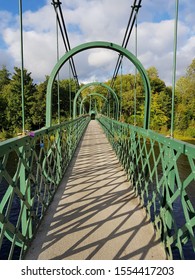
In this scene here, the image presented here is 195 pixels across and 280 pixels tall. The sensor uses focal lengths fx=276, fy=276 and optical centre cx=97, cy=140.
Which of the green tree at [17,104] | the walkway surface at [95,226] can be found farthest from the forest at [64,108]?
the walkway surface at [95,226]

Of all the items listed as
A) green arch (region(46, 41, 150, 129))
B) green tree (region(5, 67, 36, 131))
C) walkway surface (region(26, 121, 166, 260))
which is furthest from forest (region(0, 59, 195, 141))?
walkway surface (region(26, 121, 166, 260))

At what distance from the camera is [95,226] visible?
2.90 m

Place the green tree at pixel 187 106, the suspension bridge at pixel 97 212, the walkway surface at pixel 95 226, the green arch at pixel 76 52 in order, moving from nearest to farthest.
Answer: the suspension bridge at pixel 97 212 → the walkway surface at pixel 95 226 → the green arch at pixel 76 52 → the green tree at pixel 187 106

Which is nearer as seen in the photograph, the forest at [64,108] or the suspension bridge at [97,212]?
the suspension bridge at [97,212]

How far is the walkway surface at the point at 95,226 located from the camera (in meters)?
2.37

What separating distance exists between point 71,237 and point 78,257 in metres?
0.37

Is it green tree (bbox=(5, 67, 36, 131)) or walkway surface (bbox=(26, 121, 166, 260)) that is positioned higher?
green tree (bbox=(5, 67, 36, 131))

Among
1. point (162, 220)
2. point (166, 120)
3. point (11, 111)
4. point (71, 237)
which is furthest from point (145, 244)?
point (166, 120)

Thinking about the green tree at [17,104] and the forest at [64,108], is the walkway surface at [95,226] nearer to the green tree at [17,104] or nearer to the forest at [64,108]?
the forest at [64,108]

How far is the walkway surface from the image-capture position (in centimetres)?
237

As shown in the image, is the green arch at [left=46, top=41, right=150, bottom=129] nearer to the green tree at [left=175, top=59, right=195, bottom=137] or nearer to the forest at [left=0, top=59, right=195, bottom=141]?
the forest at [left=0, top=59, right=195, bottom=141]

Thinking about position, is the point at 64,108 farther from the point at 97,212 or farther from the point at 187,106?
the point at 97,212
